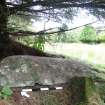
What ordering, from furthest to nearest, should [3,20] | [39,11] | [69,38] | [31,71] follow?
[69,38] → [39,11] → [3,20] → [31,71]

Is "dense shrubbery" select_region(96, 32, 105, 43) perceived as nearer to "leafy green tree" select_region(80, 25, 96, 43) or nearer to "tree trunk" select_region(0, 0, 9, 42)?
"leafy green tree" select_region(80, 25, 96, 43)

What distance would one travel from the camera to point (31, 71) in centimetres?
547

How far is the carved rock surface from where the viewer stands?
534 cm

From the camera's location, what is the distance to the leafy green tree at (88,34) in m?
7.67

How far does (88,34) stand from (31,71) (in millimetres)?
2980

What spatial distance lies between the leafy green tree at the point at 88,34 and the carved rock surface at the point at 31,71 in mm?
1977

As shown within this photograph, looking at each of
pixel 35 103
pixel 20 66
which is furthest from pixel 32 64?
pixel 35 103

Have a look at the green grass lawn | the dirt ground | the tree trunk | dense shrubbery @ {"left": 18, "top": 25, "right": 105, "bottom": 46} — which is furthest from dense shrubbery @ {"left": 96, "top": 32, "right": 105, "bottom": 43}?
the dirt ground

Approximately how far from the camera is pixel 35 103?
205 inches

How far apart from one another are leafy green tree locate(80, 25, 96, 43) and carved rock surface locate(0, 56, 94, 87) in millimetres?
1977

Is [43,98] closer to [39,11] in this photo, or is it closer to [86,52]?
[39,11]

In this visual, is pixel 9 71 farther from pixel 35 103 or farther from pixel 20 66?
pixel 35 103

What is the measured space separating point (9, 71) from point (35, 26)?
1.98m

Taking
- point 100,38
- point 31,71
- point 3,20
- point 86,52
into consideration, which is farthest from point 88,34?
point 31,71
